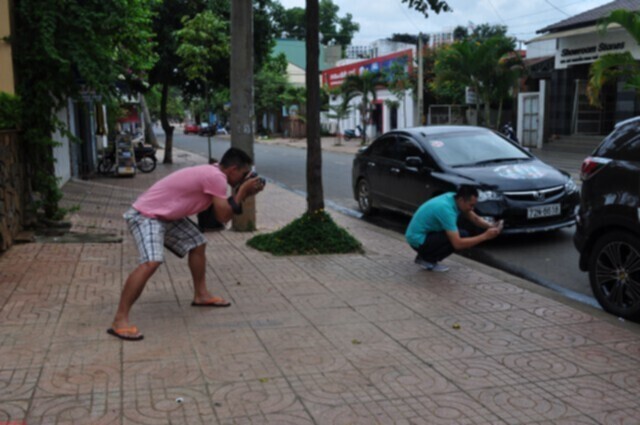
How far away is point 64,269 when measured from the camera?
7355 millimetres

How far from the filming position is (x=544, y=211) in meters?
8.64

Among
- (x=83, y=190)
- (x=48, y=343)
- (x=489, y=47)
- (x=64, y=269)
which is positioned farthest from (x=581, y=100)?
(x=48, y=343)

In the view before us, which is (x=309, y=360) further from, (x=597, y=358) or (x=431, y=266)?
(x=431, y=266)

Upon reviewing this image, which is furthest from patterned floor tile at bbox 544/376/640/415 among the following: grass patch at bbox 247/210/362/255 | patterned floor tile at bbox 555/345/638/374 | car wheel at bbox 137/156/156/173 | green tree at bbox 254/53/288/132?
green tree at bbox 254/53/288/132

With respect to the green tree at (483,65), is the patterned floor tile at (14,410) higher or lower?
lower

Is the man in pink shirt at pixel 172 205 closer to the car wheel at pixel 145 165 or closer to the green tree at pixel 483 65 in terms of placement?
the car wheel at pixel 145 165

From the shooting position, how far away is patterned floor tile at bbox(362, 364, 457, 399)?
405cm

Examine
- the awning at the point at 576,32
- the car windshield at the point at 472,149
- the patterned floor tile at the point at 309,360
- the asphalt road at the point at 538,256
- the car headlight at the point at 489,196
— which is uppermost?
the awning at the point at 576,32

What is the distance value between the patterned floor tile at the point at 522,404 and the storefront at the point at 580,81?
2370cm

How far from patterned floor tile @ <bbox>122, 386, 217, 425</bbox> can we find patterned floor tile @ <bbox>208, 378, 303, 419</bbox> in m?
0.07

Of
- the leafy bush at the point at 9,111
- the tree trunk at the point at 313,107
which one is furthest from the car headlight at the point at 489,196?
the leafy bush at the point at 9,111

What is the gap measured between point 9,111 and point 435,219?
550 cm

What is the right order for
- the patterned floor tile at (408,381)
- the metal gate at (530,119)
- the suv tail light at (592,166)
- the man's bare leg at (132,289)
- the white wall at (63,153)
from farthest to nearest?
the metal gate at (530,119), the white wall at (63,153), the suv tail light at (592,166), the man's bare leg at (132,289), the patterned floor tile at (408,381)

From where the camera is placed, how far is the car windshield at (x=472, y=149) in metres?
9.64
